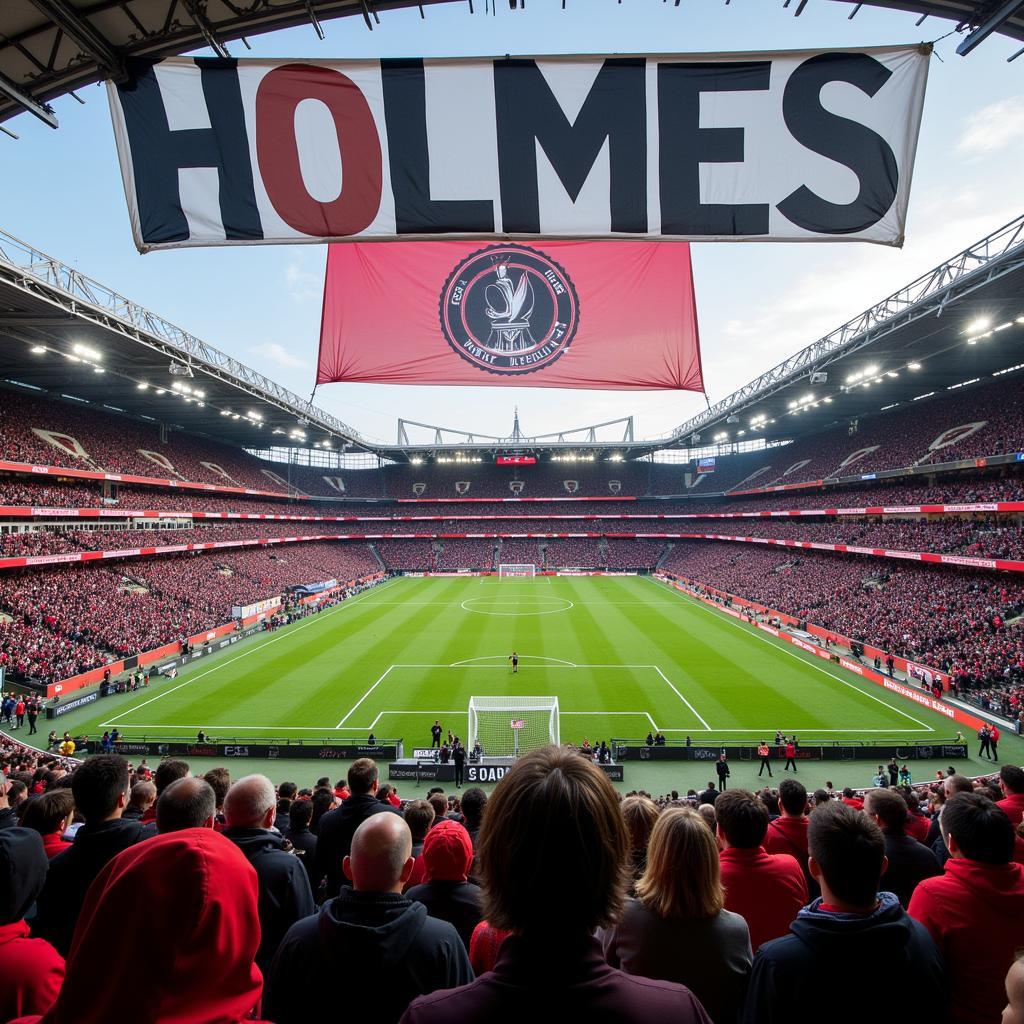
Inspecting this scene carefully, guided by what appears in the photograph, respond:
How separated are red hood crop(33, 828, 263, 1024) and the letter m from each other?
15.9ft

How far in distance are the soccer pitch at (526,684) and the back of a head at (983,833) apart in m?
17.6

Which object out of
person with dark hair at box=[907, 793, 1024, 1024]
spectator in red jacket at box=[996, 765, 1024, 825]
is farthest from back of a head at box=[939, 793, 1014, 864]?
spectator in red jacket at box=[996, 765, 1024, 825]

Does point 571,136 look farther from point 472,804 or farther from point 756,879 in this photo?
point 472,804

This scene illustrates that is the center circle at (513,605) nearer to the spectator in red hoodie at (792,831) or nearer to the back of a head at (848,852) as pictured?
the spectator in red hoodie at (792,831)

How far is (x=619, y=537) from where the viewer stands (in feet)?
252

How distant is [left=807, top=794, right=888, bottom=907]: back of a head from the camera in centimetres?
218

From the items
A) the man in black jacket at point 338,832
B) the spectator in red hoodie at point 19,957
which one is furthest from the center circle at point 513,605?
the spectator in red hoodie at point 19,957

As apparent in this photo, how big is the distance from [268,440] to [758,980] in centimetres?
6905

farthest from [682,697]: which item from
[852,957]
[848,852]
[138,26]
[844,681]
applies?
[138,26]

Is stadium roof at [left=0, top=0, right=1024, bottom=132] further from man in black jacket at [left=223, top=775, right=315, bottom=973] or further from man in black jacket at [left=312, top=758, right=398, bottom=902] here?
man in black jacket at [left=312, top=758, right=398, bottom=902]

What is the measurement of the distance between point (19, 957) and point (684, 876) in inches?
111

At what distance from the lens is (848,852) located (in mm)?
2240

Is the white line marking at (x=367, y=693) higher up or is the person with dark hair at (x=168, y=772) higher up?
the person with dark hair at (x=168, y=772)

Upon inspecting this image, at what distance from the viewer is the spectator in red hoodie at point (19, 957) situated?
236 cm
